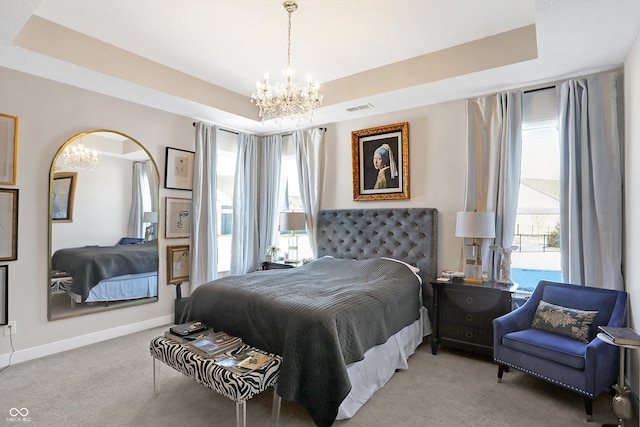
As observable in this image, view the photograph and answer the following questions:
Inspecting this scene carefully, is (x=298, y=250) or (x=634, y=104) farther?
(x=298, y=250)

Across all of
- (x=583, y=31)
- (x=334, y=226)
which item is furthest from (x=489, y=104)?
(x=334, y=226)

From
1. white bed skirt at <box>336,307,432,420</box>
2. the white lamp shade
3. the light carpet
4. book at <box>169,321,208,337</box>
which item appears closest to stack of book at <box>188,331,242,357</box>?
book at <box>169,321,208,337</box>

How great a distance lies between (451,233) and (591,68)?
1997 millimetres

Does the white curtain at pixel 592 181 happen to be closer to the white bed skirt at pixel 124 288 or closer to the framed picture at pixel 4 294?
the white bed skirt at pixel 124 288

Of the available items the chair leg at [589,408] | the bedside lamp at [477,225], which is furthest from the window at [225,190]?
the chair leg at [589,408]

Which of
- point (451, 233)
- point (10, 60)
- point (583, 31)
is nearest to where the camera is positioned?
point (583, 31)

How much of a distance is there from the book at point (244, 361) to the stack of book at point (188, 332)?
0.46 metres

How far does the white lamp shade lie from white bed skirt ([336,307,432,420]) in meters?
3.12

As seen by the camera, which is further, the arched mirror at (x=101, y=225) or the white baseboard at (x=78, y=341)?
the arched mirror at (x=101, y=225)

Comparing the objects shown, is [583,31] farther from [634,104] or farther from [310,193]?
[310,193]

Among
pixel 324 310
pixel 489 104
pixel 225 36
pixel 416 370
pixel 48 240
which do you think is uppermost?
pixel 225 36

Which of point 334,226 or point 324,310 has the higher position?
point 334,226

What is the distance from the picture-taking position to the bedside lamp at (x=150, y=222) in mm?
4168

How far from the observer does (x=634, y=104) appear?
2.55m
